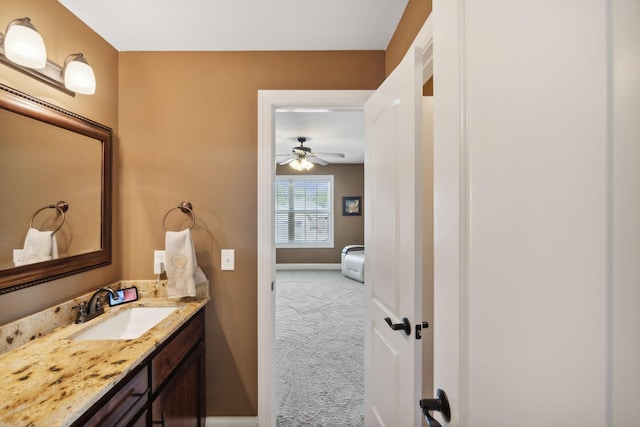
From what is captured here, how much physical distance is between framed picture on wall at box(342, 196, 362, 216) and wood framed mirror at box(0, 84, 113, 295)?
5.61 m

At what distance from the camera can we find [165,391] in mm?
1312

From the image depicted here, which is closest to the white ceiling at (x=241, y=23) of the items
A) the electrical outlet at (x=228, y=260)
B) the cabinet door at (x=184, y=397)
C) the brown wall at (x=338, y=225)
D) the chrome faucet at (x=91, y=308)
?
the electrical outlet at (x=228, y=260)

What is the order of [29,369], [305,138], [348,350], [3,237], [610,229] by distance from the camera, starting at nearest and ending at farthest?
[610,229] < [29,369] < [3,237] < [348,350] < [305,138]

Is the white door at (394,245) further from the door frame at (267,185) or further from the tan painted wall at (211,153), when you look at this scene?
the tan painted wall at (211,153)

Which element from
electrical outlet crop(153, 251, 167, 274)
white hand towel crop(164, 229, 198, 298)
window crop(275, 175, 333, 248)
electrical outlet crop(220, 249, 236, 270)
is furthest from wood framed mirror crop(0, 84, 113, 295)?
window crop(275, 175, 333, 248)

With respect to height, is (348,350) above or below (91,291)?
below

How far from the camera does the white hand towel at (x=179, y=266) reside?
5.47ft

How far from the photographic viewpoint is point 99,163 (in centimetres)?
171

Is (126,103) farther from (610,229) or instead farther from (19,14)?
(610,229)

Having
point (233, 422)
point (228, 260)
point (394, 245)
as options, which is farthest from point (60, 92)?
point (233, 422)

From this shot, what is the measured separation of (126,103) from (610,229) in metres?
2.39

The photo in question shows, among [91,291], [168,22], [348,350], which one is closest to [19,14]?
[168,22]

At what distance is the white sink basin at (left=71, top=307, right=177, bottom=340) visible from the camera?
4.92ft

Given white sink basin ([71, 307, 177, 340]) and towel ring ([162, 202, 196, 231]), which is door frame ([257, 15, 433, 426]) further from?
white sink basin ([71, 307, 177, 340])
